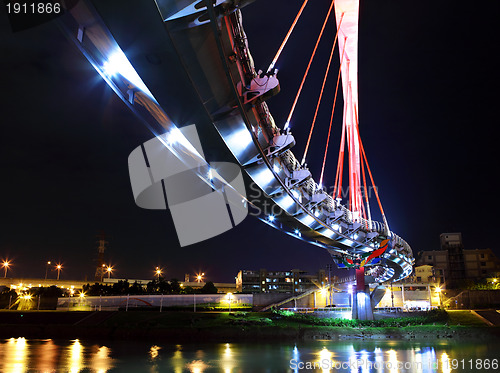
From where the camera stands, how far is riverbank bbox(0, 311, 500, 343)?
1278 inches

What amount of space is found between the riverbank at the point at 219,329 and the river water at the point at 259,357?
8.05 ft

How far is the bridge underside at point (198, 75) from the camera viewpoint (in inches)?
334

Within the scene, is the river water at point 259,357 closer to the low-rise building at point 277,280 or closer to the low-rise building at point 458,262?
the low-rise building at point 458,262

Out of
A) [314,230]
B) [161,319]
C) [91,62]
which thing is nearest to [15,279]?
[161,319]

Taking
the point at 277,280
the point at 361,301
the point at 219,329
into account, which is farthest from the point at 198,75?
the point at 277,280

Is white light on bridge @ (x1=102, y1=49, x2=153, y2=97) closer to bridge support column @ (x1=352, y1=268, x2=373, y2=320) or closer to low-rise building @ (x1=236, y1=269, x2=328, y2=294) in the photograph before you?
bridge support column @ (x1=352, y1=268, x2=373, y2=320)

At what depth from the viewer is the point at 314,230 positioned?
26547 millimetres

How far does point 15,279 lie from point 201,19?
96392 millimetres

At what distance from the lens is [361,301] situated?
128 feet

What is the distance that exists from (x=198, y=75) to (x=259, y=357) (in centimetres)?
1740

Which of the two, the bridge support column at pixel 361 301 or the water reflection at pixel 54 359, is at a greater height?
the bridge support column at pixel 361 301

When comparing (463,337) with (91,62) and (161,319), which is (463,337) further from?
(91,62)

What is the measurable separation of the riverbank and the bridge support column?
273 cm

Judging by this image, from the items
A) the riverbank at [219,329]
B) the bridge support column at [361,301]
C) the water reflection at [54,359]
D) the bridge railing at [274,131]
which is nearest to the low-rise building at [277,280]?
the riverbank at [219,329]
